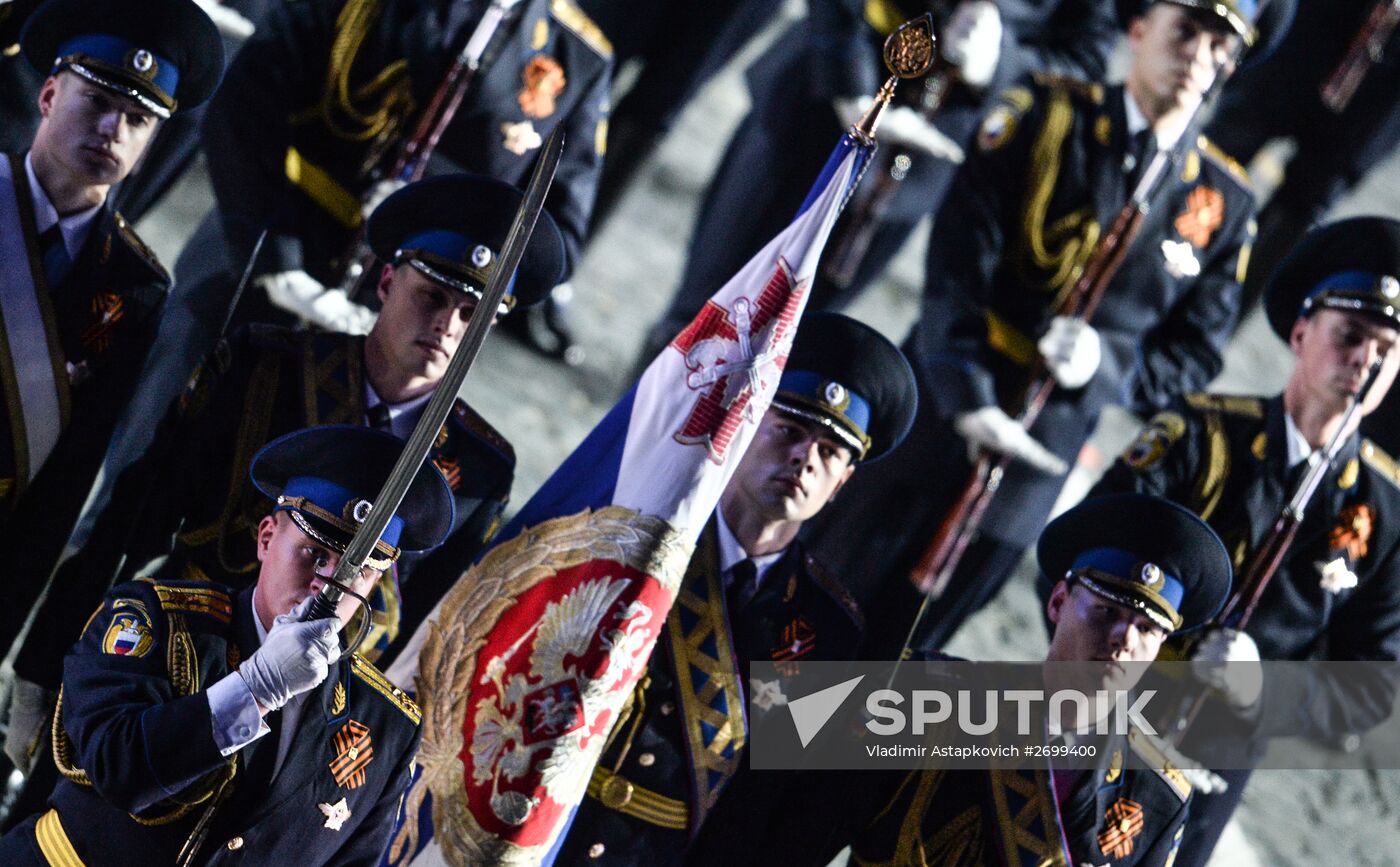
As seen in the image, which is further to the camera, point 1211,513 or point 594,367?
point 594,367

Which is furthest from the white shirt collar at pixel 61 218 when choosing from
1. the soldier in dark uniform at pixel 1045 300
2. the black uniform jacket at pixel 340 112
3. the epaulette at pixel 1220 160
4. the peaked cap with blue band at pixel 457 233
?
the epaulette at pixel 1220 160

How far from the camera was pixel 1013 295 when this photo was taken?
664 centimetres

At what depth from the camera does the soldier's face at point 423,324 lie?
4660mm

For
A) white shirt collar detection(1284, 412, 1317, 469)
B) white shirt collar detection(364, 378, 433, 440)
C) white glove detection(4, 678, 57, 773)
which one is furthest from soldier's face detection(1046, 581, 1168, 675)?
white glove detection(4, 678, 57, 773)

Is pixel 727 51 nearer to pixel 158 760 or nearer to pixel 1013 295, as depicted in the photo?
pixel 1013 295

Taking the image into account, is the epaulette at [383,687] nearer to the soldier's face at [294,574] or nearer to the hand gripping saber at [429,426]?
the soldier's face at [294,574]

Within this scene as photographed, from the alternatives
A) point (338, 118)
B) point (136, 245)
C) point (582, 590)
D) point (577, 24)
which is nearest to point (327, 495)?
point (582, 590)

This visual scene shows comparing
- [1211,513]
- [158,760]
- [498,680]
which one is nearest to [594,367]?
[1211,513]

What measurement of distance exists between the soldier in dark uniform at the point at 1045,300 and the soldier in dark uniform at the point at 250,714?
9.25ft

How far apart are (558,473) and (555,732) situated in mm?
700

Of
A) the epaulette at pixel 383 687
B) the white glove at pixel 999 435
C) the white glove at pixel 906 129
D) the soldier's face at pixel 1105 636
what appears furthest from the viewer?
the white glove at pixel 906 129

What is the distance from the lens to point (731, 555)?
460 centimetres

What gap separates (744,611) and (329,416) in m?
1.14

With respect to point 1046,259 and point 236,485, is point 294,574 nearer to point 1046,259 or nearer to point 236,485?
point 236,485
